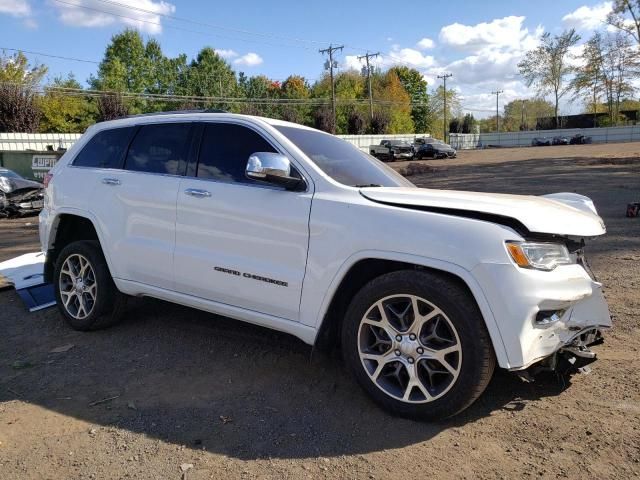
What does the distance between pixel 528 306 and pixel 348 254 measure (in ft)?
3.51

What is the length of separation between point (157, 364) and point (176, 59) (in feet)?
266

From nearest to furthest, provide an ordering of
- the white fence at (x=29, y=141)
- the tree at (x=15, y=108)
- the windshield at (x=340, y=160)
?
the windshield at (x=340, y=160) < the white fence at (x=29, y=141) < the tree at (x=15, y=108)

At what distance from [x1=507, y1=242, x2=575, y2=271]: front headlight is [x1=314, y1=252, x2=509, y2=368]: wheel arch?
0.88ft

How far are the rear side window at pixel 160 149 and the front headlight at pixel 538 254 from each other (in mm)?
2595

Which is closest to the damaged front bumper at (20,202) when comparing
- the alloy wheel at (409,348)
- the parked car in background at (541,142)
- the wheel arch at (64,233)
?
the wheel arch at (64,233)

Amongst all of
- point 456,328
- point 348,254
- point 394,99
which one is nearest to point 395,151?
point 348,254

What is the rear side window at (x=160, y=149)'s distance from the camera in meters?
4.29

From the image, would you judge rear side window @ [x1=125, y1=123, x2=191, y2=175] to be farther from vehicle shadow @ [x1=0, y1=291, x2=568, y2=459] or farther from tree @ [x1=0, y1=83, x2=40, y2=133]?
tree @ [x1=0, y1=83, x2=40, y2=133]

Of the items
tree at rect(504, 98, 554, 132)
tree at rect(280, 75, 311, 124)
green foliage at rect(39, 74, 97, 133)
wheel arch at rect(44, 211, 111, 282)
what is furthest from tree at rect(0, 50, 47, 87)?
tree at rect(504, 98, 554, 132)

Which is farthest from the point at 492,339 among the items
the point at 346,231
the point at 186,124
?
the point at 186,124

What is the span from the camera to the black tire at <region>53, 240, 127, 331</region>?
15.4 feet

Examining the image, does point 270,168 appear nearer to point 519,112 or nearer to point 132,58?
point 132,58

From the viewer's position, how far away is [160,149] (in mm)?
4430

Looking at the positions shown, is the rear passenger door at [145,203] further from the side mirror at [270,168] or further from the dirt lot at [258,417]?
the side mirror at [270,168]
